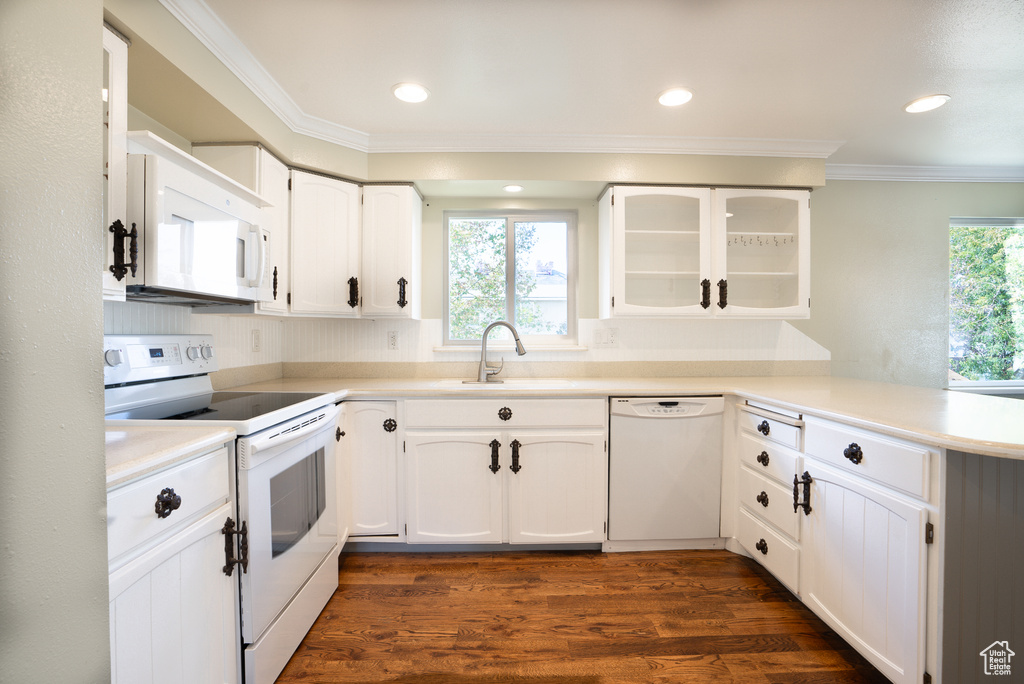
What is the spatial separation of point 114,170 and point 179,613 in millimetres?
1183

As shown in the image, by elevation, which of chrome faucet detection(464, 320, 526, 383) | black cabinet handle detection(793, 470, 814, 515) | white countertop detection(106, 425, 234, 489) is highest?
chrome faucet detection(464, 320, 526, 383)

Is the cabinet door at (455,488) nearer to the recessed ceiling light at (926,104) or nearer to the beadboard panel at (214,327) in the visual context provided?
the beadboard panel at (214,327)

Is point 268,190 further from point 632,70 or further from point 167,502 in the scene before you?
point 632,70

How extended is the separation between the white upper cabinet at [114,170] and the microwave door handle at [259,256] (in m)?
0.50

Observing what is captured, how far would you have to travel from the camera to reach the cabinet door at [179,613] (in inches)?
38.0

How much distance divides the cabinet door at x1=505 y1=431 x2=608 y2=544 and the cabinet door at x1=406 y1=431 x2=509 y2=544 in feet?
0.34

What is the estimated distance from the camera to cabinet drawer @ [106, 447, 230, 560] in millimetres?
931

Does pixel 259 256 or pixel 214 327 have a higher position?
pixel 259 256

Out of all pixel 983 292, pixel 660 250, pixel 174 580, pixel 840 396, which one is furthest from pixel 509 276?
pixel 983 292

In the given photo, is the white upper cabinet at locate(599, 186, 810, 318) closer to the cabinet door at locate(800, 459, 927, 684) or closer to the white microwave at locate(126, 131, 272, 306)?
the cabinet door at locate(800, 459, 927, 684)

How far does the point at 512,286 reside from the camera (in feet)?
9.61

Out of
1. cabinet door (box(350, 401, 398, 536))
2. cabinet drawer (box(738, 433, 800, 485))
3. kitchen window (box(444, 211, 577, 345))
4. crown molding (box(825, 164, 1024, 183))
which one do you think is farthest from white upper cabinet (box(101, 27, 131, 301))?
crown molding (box(825, 164, 1024, 183))

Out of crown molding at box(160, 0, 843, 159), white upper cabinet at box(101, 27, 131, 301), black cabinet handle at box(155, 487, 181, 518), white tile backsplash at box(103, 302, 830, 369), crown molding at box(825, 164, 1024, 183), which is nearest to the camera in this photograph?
black cabinet handle at box(155, 487, 181, 518)

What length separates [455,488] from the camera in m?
2.29
